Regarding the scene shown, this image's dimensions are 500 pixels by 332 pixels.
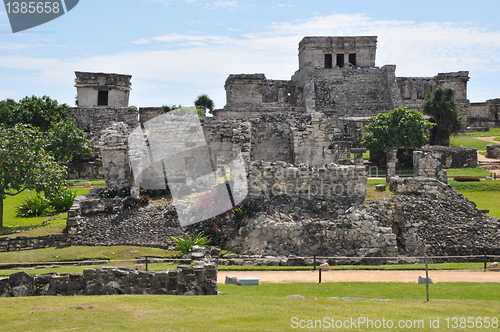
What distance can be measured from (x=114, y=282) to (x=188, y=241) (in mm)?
5717

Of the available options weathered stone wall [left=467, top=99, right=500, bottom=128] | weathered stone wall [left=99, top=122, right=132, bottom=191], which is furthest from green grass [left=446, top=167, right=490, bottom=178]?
weathered stone wall [left=467, top=99, right=500, bottom=128]

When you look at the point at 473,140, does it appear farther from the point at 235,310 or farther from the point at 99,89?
the point at 235,310

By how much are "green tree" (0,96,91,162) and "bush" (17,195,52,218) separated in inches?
414

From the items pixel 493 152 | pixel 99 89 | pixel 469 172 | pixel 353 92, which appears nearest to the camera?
pixel 469 172

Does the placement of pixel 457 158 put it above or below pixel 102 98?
below

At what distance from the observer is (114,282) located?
11.0 m

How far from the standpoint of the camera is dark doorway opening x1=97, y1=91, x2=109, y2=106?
4315 cm

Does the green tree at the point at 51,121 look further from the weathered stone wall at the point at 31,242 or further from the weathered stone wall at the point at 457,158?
the weathered stone wall at the point at 457,158

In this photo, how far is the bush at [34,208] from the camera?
2078 cm

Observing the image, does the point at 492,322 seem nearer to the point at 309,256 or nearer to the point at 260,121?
the point at 309,256

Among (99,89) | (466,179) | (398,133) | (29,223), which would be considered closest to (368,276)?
(29,223)

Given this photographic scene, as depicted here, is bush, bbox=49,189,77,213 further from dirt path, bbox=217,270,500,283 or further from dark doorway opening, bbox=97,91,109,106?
dark doorway opening, bbox=97,91,109,106

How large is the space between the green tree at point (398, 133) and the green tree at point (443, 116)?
7.66 meters

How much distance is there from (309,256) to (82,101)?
30.8 meters
